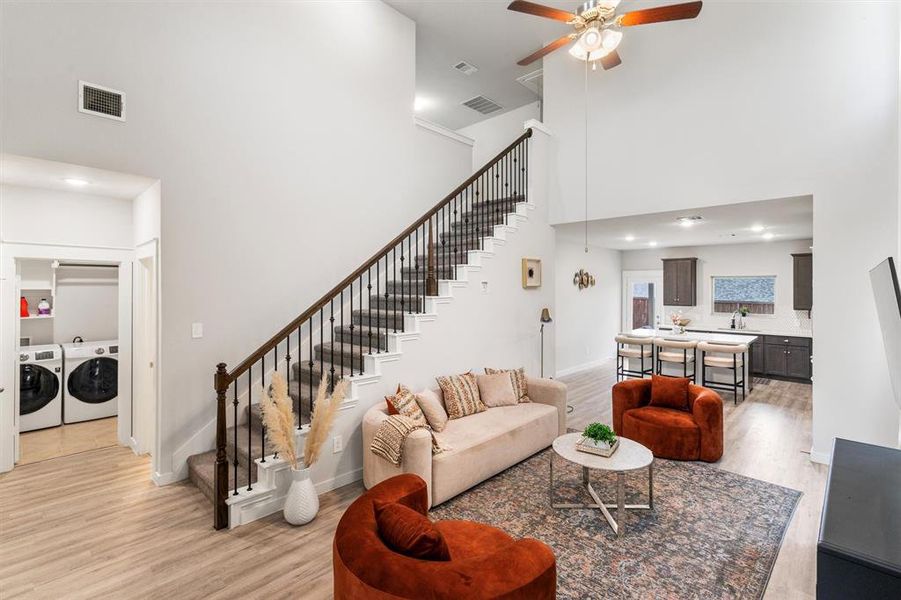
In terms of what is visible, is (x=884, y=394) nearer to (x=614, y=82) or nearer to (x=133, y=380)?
(x=614, y=82)

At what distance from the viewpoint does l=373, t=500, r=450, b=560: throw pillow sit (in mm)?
1693

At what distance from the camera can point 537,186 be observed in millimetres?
6051

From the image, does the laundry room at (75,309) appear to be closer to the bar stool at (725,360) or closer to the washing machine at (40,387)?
the washing machine at (40,387)

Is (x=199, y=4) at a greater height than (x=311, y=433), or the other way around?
(x=199, y=4)

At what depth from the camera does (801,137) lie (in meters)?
4.27

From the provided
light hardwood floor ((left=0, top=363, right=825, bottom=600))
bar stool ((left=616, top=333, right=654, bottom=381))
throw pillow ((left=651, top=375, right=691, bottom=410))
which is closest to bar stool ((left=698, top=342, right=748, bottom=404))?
bar stool ((left=616, top=333, right=654, bottom=381))

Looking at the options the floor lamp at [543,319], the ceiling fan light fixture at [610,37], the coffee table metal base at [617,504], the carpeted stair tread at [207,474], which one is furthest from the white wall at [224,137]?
the coffee table metal base at [617,504]

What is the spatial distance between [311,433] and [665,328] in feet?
27.5

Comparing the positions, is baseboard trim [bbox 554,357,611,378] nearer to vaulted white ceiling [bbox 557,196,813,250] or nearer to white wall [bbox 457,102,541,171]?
vaulted white ceiling [bbox 557,196,813,250]

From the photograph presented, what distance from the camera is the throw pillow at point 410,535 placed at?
5.56 feet

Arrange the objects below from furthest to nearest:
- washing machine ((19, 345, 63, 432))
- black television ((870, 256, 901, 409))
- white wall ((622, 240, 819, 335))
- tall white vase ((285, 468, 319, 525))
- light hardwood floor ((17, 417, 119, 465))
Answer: white wall ((622, 240, 819, 335)), washing machine ((19, 345, 63, 432)), light hardwood floor ((17, 417, 119, 465)), tall white vase ((285, 468, 319, 525)), black television ((870, 256, 901, 409))

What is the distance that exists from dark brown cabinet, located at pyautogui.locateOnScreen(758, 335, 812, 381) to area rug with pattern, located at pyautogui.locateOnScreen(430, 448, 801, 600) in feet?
18.0

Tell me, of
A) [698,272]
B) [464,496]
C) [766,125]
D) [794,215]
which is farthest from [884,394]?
[698,272]

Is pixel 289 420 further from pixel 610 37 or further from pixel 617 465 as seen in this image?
pixel 610 37
